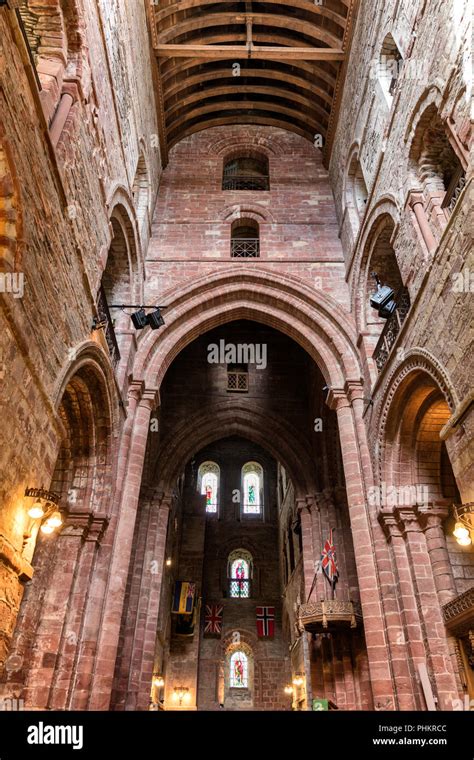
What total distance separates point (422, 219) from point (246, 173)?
9723 millimetres

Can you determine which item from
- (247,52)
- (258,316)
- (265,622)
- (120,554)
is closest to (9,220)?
(120,554)

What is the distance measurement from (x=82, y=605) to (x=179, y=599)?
452 inches

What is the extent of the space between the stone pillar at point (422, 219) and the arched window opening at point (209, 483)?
57.7ft

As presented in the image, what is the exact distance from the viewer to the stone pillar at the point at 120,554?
26.6 feet

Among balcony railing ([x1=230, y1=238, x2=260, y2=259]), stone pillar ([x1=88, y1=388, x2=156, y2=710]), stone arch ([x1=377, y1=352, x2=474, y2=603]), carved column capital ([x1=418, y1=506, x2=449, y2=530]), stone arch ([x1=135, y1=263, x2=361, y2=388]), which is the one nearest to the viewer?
stone pillar ([x1=88, y1=388, x2=156, y2=710])

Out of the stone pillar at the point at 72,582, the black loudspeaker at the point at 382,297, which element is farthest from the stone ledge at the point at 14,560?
the black loudspeaker at the point at 382,297

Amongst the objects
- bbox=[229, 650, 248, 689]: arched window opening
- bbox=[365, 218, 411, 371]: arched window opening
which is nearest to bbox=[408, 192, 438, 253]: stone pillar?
bbox=[365, 218, 411, 371]: arched window opening

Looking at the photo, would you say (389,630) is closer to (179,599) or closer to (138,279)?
(138,279)

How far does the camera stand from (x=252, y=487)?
25.0 m

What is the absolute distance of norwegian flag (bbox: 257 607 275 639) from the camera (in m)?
20.7

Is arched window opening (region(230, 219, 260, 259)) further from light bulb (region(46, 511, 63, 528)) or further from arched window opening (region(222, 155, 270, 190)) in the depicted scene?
light bulb (region(46, 511, 63, 528))

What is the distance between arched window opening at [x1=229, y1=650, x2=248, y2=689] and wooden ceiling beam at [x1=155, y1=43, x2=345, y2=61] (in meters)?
20.4
